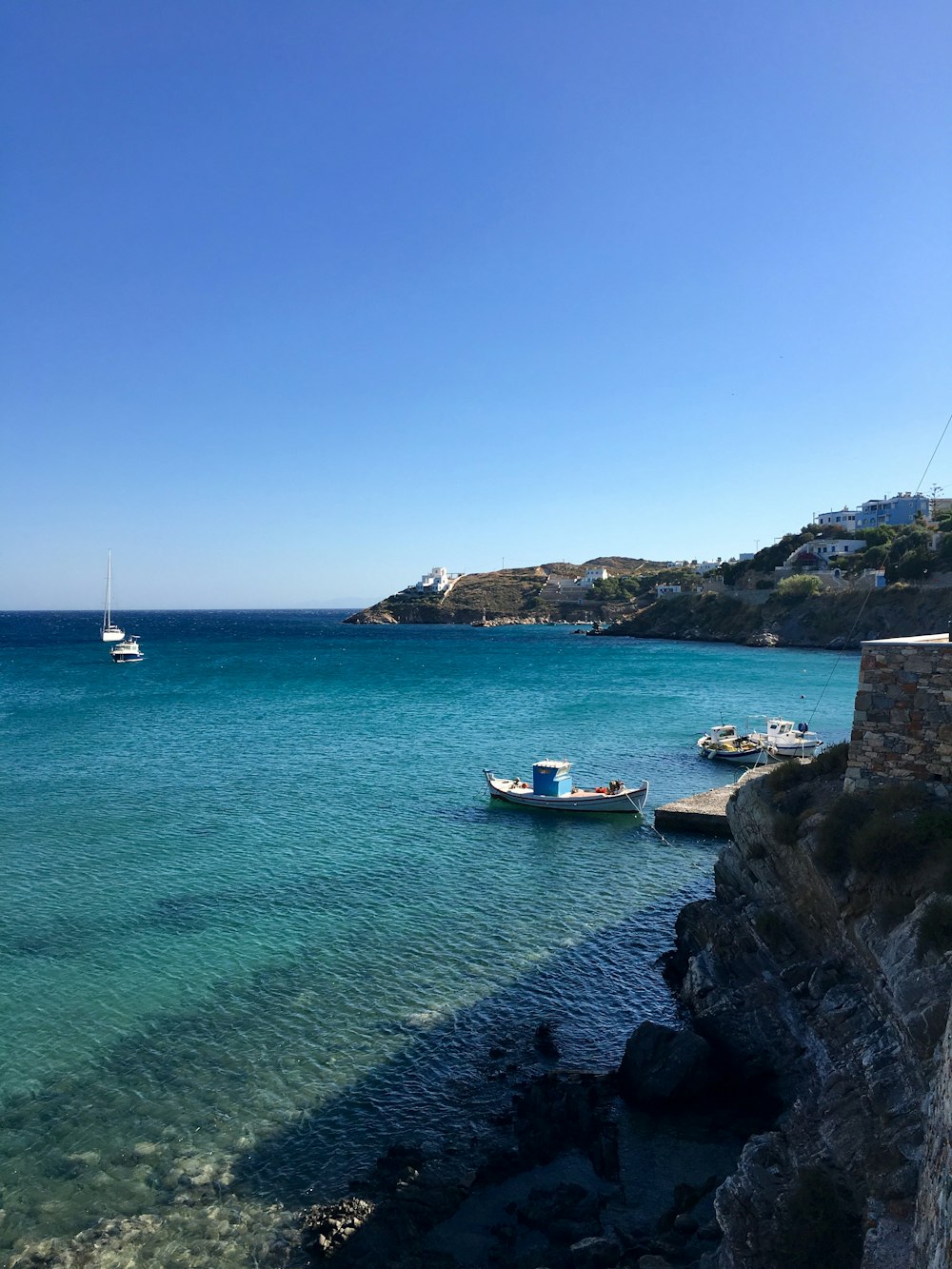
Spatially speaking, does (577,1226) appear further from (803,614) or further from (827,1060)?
(803,614)

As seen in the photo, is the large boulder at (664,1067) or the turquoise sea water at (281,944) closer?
the turquoise sea water at (281,944)

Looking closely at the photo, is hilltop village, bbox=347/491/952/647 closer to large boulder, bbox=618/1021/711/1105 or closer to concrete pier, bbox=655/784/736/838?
concrete pier, bbox=655/784/736/838

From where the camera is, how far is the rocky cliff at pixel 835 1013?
8156mm

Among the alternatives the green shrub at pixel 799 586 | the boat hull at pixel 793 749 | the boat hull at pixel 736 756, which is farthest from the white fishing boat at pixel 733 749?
the green shrub at pixel 799 586

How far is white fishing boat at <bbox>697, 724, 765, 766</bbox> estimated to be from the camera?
37.4m

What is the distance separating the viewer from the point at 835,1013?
38.5 ft

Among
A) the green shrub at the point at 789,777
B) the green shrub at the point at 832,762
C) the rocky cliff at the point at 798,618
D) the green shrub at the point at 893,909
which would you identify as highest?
the rocky cliff at the point at 798,618

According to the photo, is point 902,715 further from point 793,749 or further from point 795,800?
point 793,749

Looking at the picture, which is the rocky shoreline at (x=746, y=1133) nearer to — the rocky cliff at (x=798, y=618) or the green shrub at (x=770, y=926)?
the green shrub at (x=770, y=926)

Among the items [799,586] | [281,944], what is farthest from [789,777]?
[799,586]

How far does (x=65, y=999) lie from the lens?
51.7 ft

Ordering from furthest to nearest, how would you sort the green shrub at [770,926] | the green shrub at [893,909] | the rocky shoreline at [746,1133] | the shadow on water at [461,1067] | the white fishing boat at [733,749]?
1. the white fishing boat at [733,749]
2. the green shrub at [770,926]
3. the shadow on water at [461,1067]
4. the green shrub at [893,909]
5. the rocky shoreline at [746,1133]

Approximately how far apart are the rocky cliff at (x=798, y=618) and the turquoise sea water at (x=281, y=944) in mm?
47215

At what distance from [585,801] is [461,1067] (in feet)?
53.4
